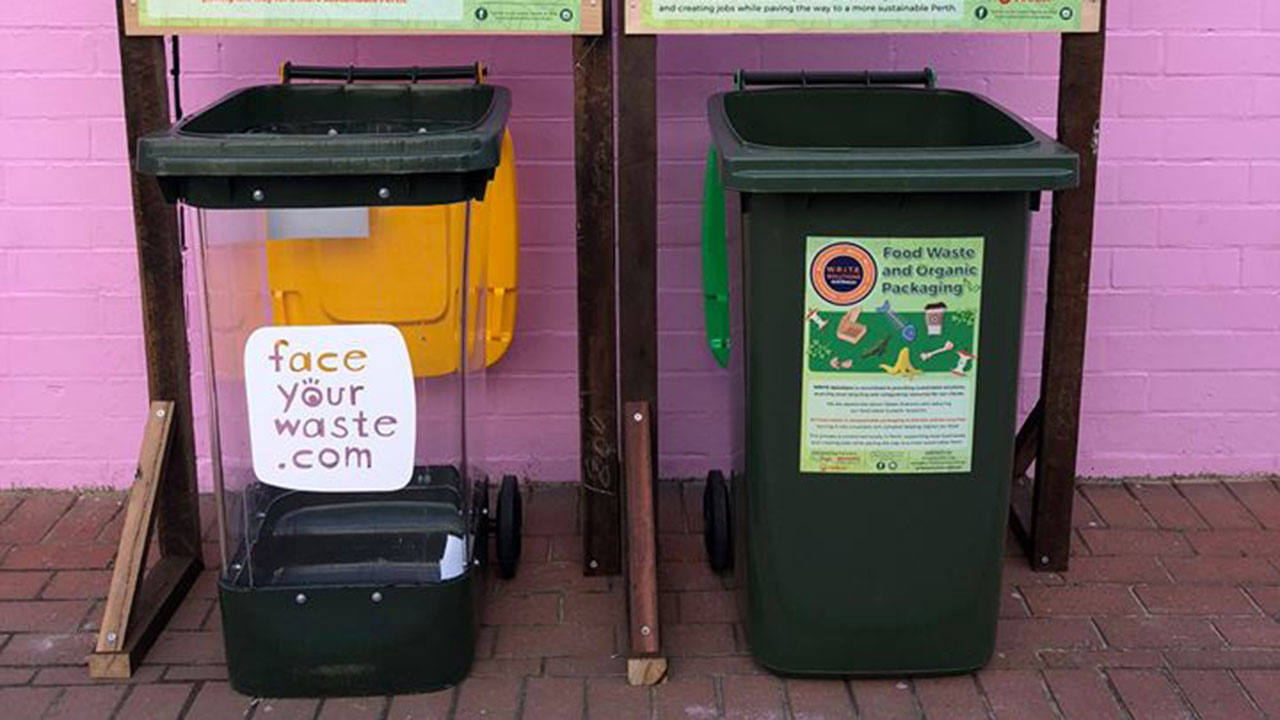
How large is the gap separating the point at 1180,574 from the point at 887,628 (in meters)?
1.07

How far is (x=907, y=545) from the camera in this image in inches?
138

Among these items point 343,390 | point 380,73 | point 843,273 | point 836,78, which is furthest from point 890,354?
point 380,73

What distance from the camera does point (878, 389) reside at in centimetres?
339

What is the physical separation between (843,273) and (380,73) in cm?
149

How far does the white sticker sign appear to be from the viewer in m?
3.44

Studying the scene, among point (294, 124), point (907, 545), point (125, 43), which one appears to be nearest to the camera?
point (907, 545)

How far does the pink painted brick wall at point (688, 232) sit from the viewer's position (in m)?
→ 4.47

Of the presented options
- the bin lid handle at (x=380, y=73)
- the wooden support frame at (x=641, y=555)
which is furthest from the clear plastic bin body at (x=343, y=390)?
the bin lid handle at (x=380, y=73)

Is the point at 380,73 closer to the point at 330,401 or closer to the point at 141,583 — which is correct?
the point at 330,401

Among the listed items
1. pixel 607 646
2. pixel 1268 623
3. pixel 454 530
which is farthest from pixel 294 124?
pixel 1268 623

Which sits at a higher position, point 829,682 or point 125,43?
point 125,43

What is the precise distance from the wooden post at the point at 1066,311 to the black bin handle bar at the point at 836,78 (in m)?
0.38

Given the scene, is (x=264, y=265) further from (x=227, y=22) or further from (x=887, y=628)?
(x=887, y=628)

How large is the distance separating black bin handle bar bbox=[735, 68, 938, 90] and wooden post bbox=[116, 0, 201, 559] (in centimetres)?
148
